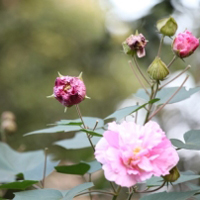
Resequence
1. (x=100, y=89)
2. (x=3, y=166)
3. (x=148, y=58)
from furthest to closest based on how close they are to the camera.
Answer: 1. (x=100, y=89)
2. (x=148, y=58)
3. (x=3, y=166)

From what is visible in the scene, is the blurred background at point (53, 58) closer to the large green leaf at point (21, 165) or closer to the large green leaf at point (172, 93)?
the large green leaf at point (21, 165)

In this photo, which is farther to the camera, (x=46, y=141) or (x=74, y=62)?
(x=74, y=62)

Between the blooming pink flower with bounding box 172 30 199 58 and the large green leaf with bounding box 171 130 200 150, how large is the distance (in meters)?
0.13

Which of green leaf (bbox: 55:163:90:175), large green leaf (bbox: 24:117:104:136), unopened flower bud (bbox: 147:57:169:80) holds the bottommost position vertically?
green leaf (bbox: 55:163:90:175)

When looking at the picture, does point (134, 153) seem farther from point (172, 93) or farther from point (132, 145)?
point (172, 93)

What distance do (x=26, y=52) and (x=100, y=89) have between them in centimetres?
77

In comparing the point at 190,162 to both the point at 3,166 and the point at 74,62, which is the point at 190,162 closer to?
the point at 3,166

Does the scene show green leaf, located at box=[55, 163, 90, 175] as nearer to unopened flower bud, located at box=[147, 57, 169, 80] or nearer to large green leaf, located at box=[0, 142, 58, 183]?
large green leaf, located at box=[0, 142, 58, 183]

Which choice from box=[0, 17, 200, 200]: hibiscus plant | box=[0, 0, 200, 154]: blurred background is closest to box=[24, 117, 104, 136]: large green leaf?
box=[0, 17, 200, 200]: hibiscus plant

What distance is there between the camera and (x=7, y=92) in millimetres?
3080

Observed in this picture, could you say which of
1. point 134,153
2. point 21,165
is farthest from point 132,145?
point 21,165

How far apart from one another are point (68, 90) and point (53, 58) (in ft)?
8.99

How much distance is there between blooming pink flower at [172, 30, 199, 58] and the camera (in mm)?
547

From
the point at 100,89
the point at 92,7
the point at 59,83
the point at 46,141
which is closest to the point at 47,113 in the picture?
the point at 46,141
